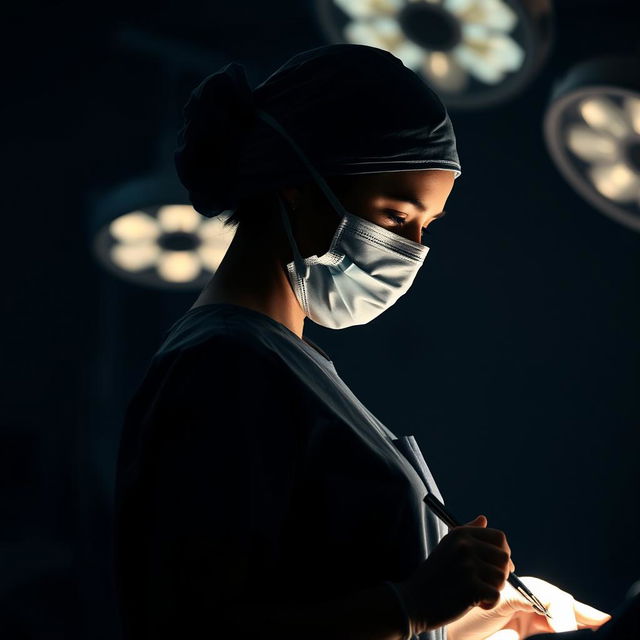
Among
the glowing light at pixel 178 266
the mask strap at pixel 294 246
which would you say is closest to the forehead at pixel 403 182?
the mask strap at pixel 294 246

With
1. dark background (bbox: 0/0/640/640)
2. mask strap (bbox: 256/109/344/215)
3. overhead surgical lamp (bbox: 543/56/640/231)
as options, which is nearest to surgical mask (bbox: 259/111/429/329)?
mask strap (bbox: 256/109/344/215)

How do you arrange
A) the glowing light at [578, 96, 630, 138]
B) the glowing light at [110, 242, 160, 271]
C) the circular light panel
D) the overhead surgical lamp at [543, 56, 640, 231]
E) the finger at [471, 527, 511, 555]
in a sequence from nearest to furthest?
the finger at [471, 527, 511, 555] → the overhead surgical lamp at [543, 56, 640, 231] → the glowing light at [578, 96, 630, 138] → the circular light panel → the glowing light at [110, 242, 160, 271]

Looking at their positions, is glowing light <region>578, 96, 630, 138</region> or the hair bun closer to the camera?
the hair bun

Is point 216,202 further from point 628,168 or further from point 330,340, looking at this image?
point 330,340

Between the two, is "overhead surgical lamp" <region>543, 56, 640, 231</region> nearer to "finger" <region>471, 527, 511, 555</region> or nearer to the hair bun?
the hair bun

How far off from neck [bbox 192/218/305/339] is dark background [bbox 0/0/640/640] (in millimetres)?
2393

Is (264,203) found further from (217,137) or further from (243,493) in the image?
(243,493)

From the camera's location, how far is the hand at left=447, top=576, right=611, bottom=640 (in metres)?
1.22

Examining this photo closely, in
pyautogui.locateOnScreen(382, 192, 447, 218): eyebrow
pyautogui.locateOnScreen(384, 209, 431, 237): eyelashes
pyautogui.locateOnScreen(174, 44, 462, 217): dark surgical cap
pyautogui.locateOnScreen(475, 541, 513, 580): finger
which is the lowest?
pyautogui.locateOnScreen(475, 541, 513, 580): finger

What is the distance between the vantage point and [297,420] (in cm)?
93

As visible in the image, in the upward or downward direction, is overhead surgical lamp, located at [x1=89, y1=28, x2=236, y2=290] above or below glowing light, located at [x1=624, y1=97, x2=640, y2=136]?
below

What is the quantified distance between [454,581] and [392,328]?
11.3 feet

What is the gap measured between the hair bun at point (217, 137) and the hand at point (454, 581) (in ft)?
1.69

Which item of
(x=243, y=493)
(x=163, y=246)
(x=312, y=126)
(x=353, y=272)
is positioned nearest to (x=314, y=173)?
(x=312, y=126)
